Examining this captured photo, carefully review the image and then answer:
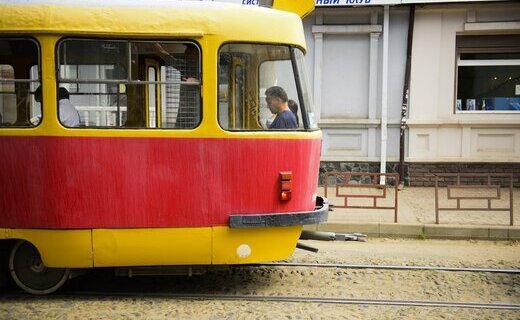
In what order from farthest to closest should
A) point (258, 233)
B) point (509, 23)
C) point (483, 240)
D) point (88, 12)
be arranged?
point (509, 23) → point (483, 240) → point (258, 233) → point (88, 12)

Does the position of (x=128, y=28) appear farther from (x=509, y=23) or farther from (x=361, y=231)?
(x=509, y=23)

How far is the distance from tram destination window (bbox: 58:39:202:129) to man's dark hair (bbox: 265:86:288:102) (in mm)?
695

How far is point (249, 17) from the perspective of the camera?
16.4ft

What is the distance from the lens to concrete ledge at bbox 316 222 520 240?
8.35 meters

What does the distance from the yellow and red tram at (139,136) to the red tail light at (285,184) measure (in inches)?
0.4

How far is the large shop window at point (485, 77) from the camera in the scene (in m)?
12.6

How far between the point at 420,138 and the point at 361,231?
493cm

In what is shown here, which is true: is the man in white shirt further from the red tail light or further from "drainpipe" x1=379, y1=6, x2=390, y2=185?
"drainpipe" x1=379, y1=6, x2=390, y2=185

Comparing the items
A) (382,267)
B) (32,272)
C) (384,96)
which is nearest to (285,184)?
(382,267)

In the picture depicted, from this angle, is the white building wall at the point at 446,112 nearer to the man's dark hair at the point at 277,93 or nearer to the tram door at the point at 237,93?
the man's dark hair at the point at 277,93

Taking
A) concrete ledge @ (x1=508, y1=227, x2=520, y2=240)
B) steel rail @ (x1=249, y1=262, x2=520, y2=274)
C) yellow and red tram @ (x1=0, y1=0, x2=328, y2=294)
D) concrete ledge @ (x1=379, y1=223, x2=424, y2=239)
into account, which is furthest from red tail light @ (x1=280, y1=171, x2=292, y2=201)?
→ concrete ledge @ (x1=508, y1=227, x2=520, y2=240)

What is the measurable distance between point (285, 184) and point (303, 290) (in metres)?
1.20

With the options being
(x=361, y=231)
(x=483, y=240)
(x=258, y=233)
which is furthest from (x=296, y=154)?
(x=483, y=240)

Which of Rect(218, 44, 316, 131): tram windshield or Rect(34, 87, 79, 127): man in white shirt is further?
Rect(218, 44, 316, 131): tram windshield
